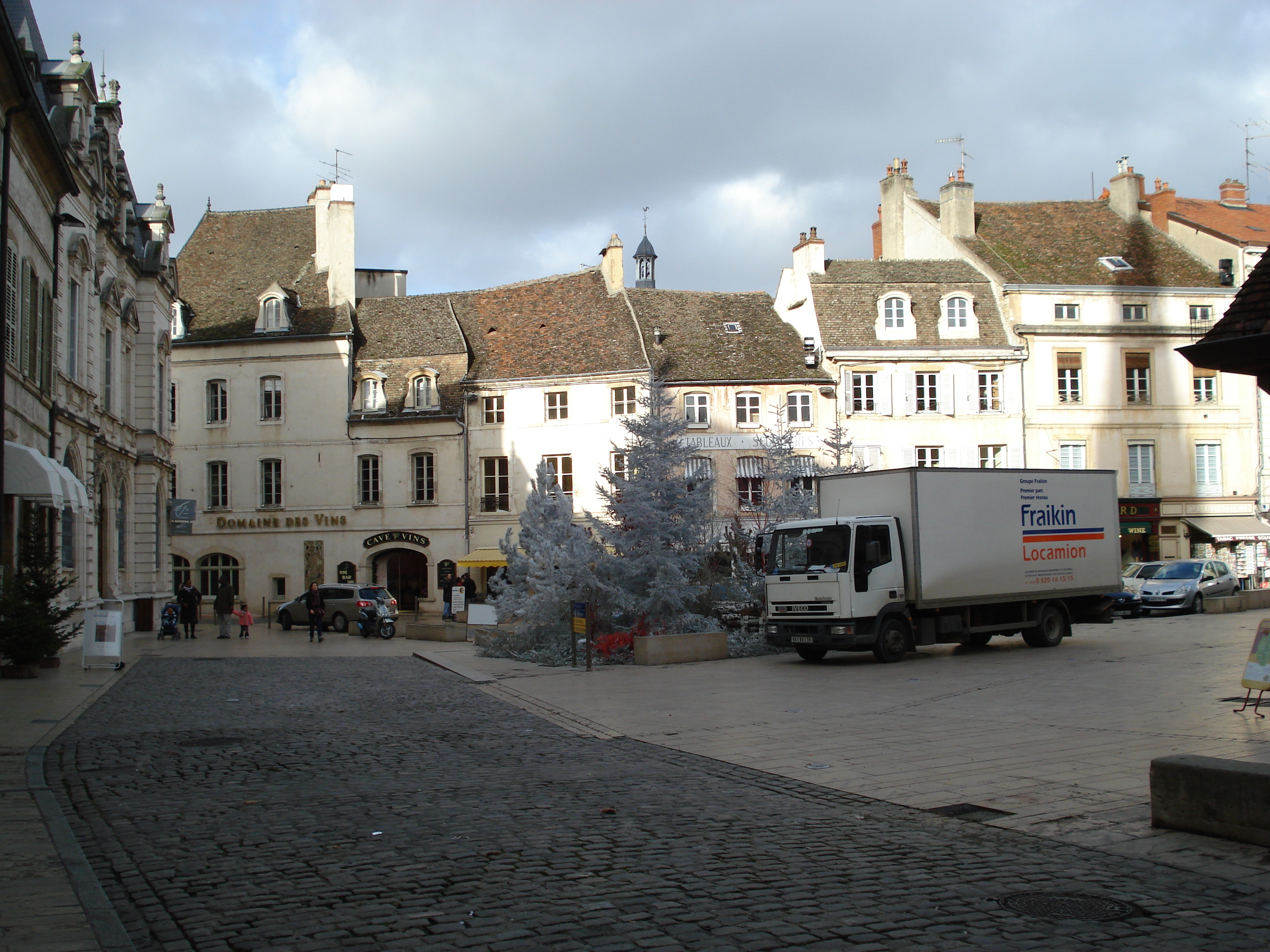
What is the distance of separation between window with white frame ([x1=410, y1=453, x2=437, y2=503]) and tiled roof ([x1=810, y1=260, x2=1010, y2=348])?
16.2 m

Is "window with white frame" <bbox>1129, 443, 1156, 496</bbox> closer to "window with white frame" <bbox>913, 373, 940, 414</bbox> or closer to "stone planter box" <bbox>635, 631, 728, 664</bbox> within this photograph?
"window with white frame" <bbox>913, 373, 940, 414</bbox>

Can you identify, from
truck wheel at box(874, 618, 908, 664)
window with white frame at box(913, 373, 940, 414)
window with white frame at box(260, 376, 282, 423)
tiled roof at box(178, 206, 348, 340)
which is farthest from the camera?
tiled roof at box(178, 206, 348, 340)

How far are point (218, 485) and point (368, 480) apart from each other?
6.20 meters

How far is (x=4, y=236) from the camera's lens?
66.6 ft

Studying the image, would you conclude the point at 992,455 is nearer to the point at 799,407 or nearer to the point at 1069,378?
the point at 1069,378

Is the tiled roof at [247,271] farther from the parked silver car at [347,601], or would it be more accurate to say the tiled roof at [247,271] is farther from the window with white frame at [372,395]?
the parked silver car at [347,601]

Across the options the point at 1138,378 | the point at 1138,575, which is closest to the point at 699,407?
the point at 1138,378

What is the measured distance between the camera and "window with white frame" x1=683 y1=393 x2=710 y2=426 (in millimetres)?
45938

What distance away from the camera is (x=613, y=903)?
241 inches

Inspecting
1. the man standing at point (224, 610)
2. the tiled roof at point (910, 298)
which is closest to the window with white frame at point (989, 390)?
the tiled roof at point (910, 298)

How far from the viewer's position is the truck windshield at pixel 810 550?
20.8 m

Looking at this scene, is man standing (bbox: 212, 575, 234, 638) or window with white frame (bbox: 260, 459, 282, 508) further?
window with white frame (bbox: 260, 459, 282, 508)

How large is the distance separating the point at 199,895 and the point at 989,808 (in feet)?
17.5

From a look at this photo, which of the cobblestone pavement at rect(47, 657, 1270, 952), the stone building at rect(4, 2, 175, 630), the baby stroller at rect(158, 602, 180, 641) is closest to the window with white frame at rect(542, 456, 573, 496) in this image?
the stone building at rect(4, 2, 175, 630)
